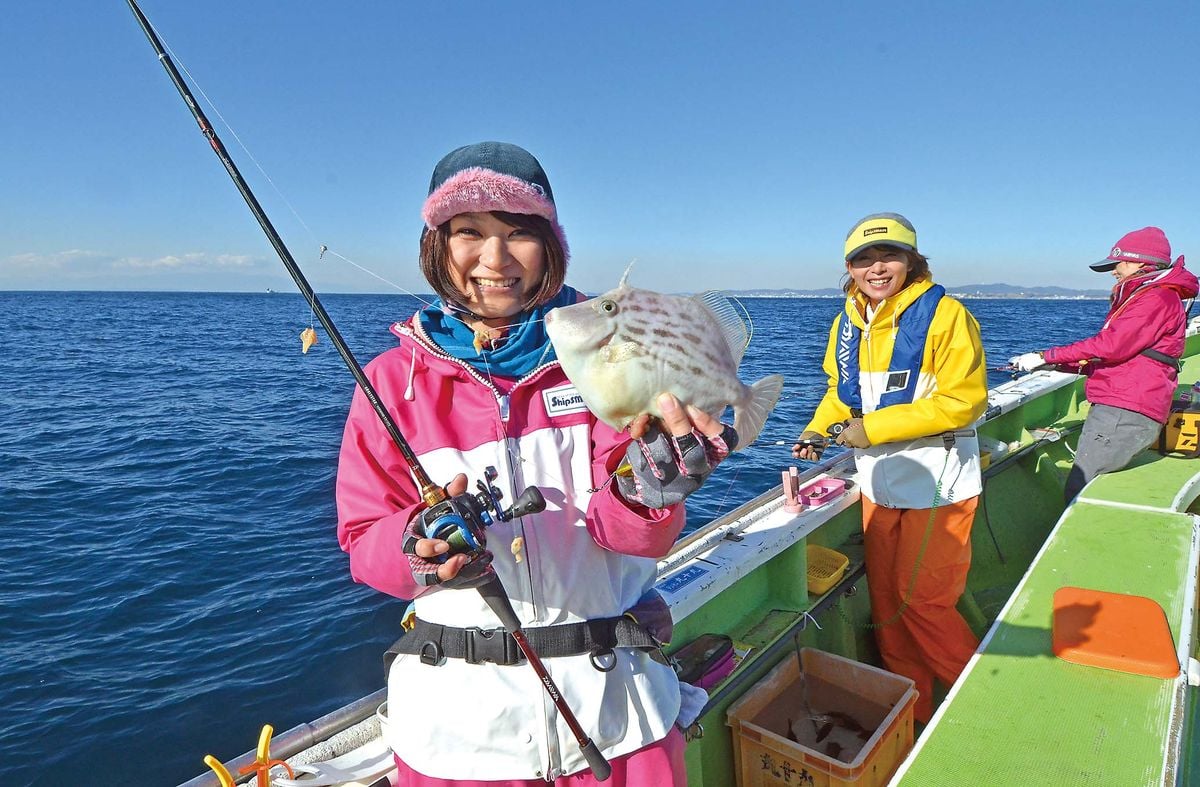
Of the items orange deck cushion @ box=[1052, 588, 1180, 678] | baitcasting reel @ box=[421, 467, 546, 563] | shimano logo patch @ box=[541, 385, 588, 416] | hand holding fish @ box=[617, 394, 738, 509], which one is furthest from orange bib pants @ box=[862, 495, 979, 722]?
baitcasting reel @ box=[421, 467, 546, 563]

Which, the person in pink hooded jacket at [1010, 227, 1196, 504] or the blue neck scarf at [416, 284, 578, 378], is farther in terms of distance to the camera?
the person in pink hooded jacket at [1010, 227, 1196, 504]

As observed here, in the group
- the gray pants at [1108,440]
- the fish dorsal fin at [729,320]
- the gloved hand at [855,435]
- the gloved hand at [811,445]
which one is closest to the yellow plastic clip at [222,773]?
the fish dorsal fin at [729,320]

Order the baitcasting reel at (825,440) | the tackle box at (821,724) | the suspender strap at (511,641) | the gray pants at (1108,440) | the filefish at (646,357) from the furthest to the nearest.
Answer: the gray pants at (1108,440)
the baitcasting reel at (825,440)
the tackle box at (821,724)
the suspender strap at (511,641)
the filefish at (646,357)

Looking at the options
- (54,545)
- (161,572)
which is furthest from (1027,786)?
(54,545)

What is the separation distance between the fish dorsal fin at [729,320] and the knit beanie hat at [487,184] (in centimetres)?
57

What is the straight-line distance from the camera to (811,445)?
14.6ft

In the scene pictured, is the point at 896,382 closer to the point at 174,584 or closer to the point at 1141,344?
the point at 1141,344

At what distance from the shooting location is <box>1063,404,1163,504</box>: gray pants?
17.2 feet

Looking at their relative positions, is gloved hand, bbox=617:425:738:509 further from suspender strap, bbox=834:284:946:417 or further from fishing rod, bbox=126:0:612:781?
suspender strap, bbox=834:284:946:417

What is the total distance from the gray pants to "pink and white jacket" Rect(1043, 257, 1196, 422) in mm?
78

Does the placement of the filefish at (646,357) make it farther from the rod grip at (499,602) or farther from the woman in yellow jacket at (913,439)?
the woman in yellow jacket at (913,439)

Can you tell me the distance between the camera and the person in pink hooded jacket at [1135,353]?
511 centimetres

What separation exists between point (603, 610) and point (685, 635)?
1.81 m

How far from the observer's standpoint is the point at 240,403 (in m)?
19.1
